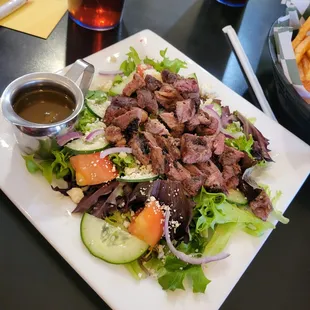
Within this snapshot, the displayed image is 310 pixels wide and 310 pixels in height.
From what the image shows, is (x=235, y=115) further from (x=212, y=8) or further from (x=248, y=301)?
(x=212, y=8)

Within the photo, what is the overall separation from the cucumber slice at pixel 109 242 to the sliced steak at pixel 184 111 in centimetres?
42

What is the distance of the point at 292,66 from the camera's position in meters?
1.62

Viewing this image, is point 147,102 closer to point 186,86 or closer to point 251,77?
point 186,86

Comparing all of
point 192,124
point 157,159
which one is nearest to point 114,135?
point 157,159

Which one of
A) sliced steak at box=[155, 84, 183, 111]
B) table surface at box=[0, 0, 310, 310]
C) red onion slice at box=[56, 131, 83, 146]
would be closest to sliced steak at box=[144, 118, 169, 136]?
sliced steak at box=[155, 84, 183, 111]

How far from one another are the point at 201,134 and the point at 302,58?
2.02ft

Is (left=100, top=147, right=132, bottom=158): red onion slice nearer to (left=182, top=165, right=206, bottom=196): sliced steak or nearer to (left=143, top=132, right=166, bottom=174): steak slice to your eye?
(left=143, top=132, right=166, bottom=174): steak slice

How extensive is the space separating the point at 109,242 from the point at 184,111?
0.50 meters

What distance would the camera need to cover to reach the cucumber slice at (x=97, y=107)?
4.56 feet

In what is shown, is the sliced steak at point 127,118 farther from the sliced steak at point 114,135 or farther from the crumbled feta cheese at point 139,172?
the crumbled feta cheese at point 139,172

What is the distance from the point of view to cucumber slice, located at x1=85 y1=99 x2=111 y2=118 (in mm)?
1391

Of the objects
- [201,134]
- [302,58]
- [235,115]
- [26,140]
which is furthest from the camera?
[302,58]

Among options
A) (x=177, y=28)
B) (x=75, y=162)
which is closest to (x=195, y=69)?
(x=177, y=28)

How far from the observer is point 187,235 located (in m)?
1.19
